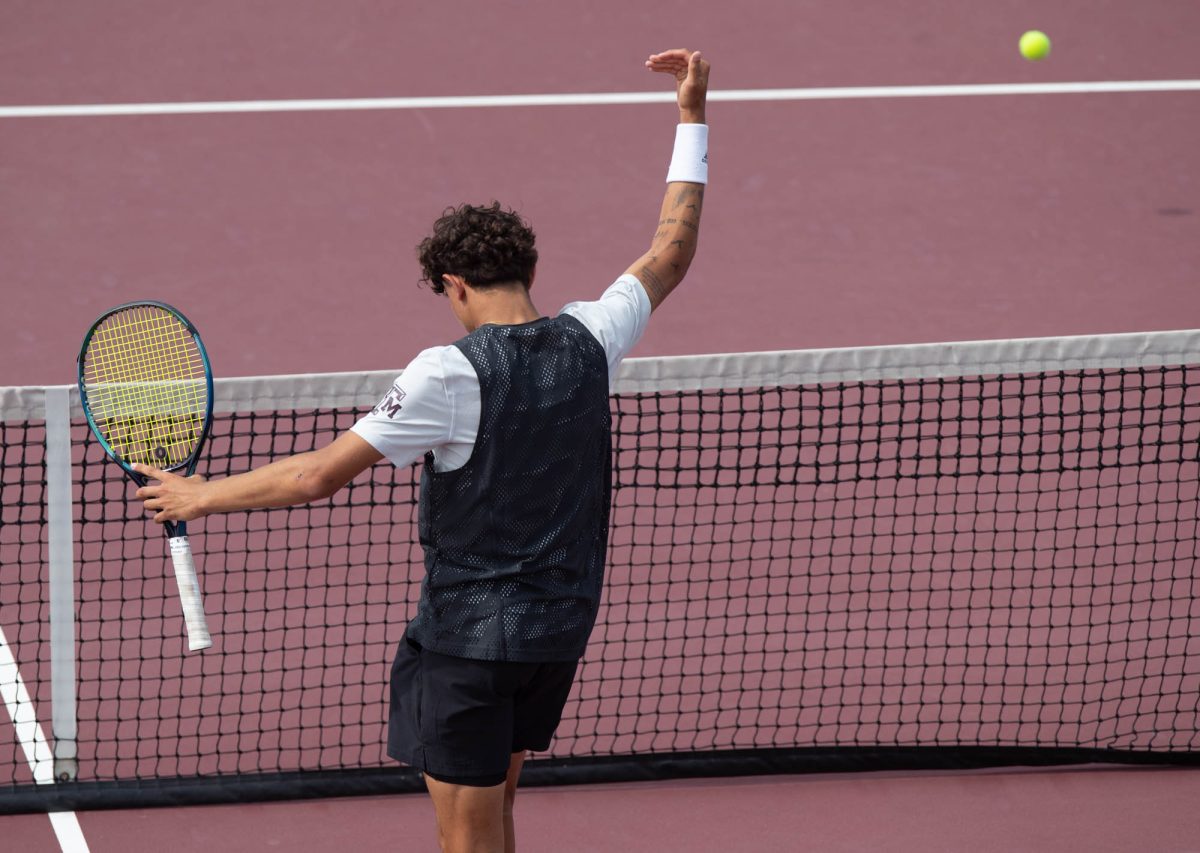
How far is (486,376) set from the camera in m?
3.14

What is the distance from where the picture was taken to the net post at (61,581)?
4617 mm

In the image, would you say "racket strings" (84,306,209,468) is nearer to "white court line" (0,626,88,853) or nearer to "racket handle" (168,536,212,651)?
"racket handle" (168,536,212,651)

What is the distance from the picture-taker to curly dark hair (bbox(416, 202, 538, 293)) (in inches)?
129

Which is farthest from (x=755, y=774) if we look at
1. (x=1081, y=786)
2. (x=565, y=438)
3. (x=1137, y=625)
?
(x=565, y=438)

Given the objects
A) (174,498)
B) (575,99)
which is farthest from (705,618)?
(575,99)

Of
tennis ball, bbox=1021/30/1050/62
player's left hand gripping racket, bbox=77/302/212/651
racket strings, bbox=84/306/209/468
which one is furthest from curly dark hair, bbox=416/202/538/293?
tennis ball, bbox=1021/30/1050/62

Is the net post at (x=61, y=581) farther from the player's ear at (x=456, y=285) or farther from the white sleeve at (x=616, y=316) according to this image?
the white sleeve at (x=616, y=316)

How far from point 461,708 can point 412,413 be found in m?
0.66

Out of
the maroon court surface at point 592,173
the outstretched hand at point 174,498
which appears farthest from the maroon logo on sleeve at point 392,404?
the maroon court surface at point 592,173

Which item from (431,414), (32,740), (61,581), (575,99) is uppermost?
(575,99)

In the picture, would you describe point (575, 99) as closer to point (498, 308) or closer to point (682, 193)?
point (682, 193)

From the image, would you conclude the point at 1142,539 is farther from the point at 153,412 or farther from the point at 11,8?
the point at 11,8

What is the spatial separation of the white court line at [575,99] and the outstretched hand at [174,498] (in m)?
7.26

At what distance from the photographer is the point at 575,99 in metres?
10.4
